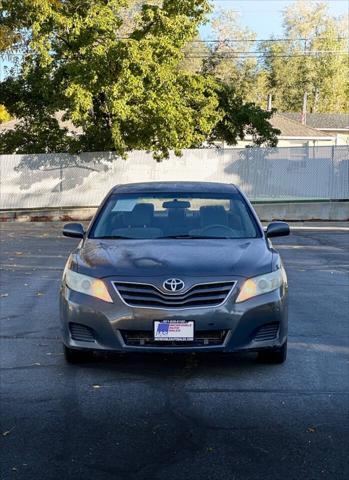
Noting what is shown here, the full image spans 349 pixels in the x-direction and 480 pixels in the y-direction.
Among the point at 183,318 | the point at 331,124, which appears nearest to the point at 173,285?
the point at 183,318

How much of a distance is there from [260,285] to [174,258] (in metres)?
0.72

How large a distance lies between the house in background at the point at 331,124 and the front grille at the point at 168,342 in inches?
1914

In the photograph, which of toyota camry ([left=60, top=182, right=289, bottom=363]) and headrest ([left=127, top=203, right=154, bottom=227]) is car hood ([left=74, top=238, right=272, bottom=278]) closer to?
toyota camry ([left=60, top=182, right=289, bottom=363])

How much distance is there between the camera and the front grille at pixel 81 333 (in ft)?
17.5

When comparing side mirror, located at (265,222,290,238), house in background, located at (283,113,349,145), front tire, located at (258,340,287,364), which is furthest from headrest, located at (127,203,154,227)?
house in background, located at (283,113,349,145)

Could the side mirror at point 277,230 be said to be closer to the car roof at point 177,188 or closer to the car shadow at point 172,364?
the car roof at point 177,188

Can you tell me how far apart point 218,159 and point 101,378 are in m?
18.1

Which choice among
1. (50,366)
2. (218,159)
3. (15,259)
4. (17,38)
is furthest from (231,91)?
(50,366)

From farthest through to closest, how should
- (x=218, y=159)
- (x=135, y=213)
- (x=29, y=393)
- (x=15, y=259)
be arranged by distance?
1. (x=218, y=159)
2. (x=15, y=259)
3. (x=135, y=213)
4. (x=29, y=393)

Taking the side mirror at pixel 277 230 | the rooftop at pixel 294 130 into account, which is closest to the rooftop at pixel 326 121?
the rooftop at pixel 294 130

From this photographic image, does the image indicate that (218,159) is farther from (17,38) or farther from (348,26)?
(348,26)

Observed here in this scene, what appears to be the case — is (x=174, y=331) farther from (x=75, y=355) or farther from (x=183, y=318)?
(x=75, y=355)

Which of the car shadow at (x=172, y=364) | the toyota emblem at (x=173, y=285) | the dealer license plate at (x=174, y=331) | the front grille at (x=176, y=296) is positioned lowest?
the car shadow at (x=172, y=364)

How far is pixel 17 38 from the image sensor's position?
23.5 meters
